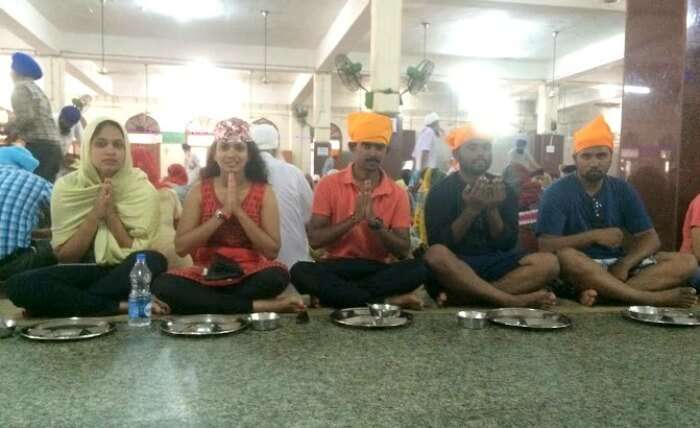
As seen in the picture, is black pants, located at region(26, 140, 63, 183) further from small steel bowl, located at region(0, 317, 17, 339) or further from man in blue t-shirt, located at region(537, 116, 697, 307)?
man in blue t-shirt, located at region(537, 116, 697, 307)

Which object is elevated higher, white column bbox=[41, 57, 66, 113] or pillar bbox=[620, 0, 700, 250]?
white column bbox=[41, 57, 66, 113]

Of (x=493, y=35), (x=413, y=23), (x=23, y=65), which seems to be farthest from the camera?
(x=493, y=35)

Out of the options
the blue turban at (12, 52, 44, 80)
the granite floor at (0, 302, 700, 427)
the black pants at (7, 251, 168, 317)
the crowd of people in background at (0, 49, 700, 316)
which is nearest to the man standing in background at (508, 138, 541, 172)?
the crowd of people in background at (0, 49, 700, 316)

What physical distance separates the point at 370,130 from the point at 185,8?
599 centimetres

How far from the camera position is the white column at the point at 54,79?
30.9ft

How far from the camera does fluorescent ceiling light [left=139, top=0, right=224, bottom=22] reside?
7794 mm

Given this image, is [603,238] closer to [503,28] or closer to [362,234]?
[362,234]

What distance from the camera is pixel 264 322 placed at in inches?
98.7

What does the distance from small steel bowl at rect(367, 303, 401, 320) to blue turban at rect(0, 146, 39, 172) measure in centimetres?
215

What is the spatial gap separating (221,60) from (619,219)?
826cm

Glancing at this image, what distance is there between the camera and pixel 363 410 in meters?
1.69

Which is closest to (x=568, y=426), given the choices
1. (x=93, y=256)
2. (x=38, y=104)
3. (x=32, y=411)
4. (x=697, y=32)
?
(x=32, y=411)

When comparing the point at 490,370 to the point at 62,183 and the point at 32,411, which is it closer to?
the point at 32,411

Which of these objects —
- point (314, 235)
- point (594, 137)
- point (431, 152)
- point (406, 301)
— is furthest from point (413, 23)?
point (406, 301)
